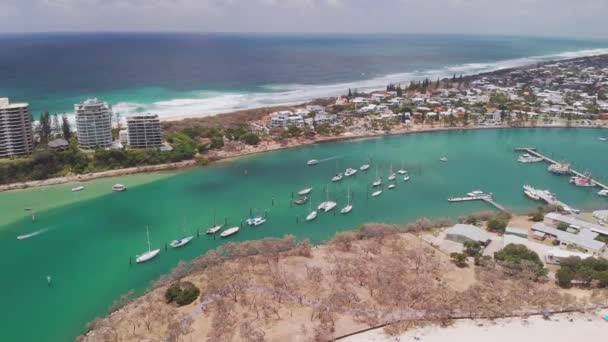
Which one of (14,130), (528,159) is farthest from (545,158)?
(14,130)

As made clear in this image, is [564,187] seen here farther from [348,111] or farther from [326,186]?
[348,111]

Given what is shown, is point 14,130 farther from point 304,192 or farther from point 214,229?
point 304,192

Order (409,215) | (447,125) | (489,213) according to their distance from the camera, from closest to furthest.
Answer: (489,213) → (409,215) → (447,125)

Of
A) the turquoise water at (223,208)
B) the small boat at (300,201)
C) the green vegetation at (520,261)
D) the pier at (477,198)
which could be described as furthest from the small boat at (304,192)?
the green vegetation at (520,261)

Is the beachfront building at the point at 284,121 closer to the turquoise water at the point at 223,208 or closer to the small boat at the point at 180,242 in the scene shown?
the turquoise water at the point at 223,208

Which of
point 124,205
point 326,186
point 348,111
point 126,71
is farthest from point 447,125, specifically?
point 126,71

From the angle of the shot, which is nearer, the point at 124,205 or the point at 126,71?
the point at 124,205
